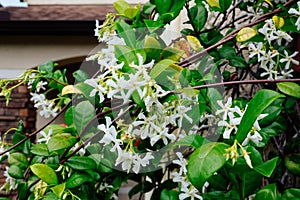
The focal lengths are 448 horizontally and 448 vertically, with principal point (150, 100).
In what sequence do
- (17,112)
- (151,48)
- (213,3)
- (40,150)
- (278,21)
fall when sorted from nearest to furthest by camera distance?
(151,48) → (40,150) → (278,21) → (213,3) → (17,112)

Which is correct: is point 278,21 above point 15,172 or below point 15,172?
above

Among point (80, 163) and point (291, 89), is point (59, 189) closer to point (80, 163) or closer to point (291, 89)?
point (80, 163)

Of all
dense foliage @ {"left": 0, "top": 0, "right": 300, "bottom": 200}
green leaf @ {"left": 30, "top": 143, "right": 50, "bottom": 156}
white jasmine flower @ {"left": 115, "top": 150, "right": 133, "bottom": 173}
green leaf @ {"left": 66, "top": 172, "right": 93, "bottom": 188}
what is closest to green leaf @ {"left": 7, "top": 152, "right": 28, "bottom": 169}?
dense foliage @ {"left": 0, "top": 0, "right": 300, "bottom": 200}

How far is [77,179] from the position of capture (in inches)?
35.2

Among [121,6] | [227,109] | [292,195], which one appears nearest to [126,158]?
[227,109]

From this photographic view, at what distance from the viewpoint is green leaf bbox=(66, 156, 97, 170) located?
2.97 ft

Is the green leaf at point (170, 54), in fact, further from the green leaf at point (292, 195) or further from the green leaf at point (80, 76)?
the green leaf at point (292, 195)

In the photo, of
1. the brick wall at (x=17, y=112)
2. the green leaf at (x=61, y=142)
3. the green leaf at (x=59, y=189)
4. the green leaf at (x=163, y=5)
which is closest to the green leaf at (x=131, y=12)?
the green leaf at (x=163, y=5)

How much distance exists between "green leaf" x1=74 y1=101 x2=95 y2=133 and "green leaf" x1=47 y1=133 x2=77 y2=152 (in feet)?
0.09

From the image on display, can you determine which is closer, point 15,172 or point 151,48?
point 151,48

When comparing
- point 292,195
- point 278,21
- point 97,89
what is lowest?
point 292,195

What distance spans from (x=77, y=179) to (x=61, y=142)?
0.08 metres

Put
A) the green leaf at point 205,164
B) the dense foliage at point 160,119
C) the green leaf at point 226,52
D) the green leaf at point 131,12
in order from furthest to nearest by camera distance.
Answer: the green leaf at point 226,52 < the green leaf at point 131,12 < the dense foliage at point 160,119 < the green leaf at point 205,164

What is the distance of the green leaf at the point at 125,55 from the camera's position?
0.78 metres
